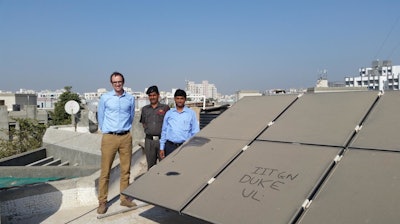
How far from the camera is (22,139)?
12578 millimetres

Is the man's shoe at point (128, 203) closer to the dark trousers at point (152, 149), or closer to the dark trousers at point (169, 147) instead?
the dark trousers at point (169, 147)

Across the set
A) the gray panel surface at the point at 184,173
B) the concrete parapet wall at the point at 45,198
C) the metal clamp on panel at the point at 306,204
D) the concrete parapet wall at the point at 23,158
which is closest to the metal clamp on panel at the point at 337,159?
the metal clamp on panel at the point at 306,204

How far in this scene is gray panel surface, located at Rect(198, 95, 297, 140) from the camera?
3940 millimetres

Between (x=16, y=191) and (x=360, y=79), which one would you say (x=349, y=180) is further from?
(x=360, y=79)

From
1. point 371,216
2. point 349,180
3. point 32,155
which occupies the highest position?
point 349,180

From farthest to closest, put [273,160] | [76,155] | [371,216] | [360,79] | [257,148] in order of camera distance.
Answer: [360,79]
[76,155]
[257,148]
[273,160]
[371,216]

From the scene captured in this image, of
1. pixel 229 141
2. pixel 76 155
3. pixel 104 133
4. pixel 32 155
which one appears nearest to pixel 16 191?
pixel 104 133

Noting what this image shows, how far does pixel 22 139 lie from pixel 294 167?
12.3m

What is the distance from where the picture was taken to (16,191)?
423 cm

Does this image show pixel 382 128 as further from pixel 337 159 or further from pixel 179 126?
pixel 179 126

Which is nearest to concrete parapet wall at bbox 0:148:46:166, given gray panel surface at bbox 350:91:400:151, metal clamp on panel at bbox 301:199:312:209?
metal clamp on panel at bbox 301:199:312:209

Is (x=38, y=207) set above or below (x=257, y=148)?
below

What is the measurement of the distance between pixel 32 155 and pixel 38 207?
598 centimetres

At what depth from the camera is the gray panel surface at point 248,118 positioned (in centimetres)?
394
